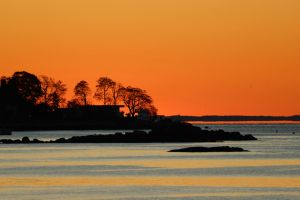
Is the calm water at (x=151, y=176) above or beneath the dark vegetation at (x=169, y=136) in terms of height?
beneath

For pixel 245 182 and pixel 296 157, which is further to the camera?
pixel 296 157

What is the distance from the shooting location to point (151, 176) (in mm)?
83812

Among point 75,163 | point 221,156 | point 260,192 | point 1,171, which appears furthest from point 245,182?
point 221,156

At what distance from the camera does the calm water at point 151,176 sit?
67.8m

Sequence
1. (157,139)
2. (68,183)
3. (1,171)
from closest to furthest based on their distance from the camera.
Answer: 1. (68,183)
2. (1,171)
3. (157,139)

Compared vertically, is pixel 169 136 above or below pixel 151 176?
above

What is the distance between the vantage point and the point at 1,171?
90.5 meters

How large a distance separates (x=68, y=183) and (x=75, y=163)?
88.7ft

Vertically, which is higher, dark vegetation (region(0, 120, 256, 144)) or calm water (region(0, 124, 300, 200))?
dark vegetation (region(0, 120, 256, 144))

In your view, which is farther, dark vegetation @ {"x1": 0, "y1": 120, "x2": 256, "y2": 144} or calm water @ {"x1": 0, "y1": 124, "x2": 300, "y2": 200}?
dark vegetation @ {"x1": 0, "y1": 120, "x2": 256, "y2": 144}

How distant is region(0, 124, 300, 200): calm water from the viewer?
222 ft

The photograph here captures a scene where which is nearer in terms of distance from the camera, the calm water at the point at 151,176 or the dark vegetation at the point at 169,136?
the calm water at the point at 151,176

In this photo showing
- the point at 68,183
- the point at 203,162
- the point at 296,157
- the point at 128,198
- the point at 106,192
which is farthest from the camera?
the point at 296,157

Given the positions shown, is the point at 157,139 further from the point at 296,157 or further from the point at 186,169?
the point at 186,169
